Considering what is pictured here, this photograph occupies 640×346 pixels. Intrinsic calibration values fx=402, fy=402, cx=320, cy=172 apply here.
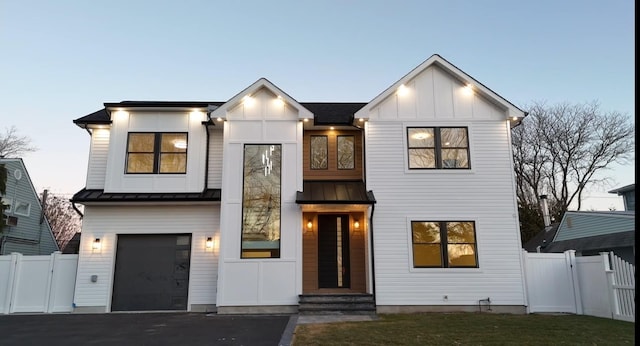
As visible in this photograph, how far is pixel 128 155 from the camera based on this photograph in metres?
12.5

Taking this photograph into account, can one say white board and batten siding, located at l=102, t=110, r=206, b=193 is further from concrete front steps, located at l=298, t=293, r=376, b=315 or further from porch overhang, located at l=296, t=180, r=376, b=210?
concrete front steps, located at l=298, t=293, r=376, b=315

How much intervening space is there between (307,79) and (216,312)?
1473 centimetres

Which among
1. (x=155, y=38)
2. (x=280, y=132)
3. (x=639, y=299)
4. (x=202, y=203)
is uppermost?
(x=155, y=38)

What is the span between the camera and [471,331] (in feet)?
25.4

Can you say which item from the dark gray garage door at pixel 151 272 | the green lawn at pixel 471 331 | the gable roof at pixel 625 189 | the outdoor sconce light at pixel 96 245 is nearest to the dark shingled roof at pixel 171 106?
the outdoor sconce light at pixel 96 245

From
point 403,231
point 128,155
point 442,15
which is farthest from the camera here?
point 442,15

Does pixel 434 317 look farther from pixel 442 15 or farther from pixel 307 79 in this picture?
pixel 307 79

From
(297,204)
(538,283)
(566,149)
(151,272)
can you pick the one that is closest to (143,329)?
(151,272)

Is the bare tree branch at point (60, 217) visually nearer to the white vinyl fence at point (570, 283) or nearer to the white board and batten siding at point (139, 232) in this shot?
the white board and batten siding at point (139, 232)

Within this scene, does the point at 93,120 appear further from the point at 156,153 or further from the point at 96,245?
the point at 96,245

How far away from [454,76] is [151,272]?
→ 1096cm

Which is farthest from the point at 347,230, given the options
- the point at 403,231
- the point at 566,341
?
the point at 566,341

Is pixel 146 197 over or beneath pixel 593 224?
over

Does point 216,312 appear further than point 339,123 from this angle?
No
